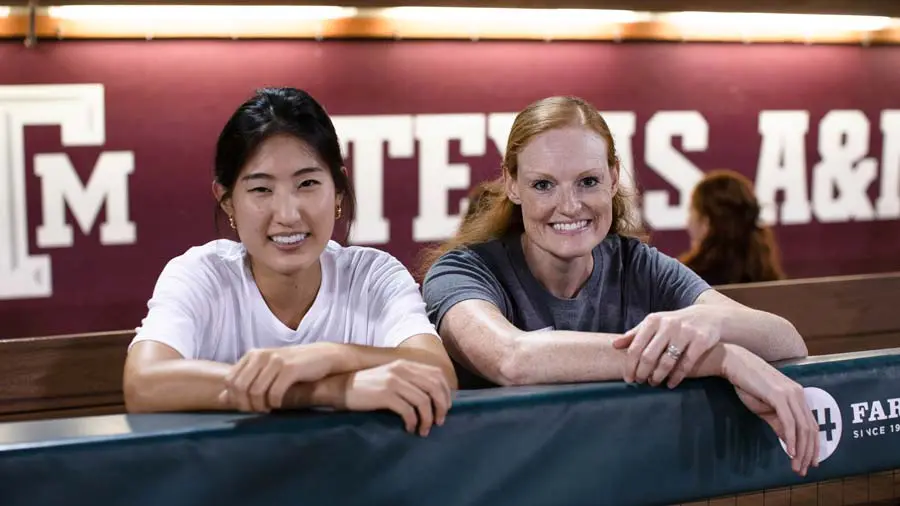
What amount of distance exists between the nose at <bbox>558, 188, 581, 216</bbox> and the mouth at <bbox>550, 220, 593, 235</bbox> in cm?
2

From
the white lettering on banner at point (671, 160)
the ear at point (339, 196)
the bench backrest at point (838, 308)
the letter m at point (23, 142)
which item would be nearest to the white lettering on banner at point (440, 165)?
the white lettering on banner at point (671, 160)

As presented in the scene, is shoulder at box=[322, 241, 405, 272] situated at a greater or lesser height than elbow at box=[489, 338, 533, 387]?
greater

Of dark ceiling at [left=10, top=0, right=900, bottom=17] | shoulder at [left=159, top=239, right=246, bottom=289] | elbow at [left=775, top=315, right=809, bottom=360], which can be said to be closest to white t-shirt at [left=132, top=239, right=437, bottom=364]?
shoulder at [left=159, top=239, right=246, bottom=289]

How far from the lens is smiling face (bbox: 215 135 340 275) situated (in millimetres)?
1820

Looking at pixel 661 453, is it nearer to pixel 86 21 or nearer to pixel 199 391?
pixel 199 391

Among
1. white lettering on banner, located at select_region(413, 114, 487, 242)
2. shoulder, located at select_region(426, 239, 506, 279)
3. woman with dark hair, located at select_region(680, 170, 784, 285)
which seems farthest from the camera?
white lettering on banner, located at select_region(413, 114, 487, 242)

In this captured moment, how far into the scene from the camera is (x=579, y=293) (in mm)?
2143

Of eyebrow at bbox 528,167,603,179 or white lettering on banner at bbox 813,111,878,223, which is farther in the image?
white lettering on banner at bbox 813,111,878,223

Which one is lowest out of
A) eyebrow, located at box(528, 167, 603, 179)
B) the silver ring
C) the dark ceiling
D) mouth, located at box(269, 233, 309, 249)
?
the silver ring

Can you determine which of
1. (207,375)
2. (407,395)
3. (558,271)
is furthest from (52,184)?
(407,395)

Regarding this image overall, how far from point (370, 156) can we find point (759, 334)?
10.3ft

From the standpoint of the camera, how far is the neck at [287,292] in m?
1.94

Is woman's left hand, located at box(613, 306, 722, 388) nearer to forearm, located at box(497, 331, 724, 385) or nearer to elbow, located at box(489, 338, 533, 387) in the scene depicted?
forearm, located at box(497, 331, 724, 385)

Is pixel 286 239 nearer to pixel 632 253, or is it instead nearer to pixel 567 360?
pixel 567 360
